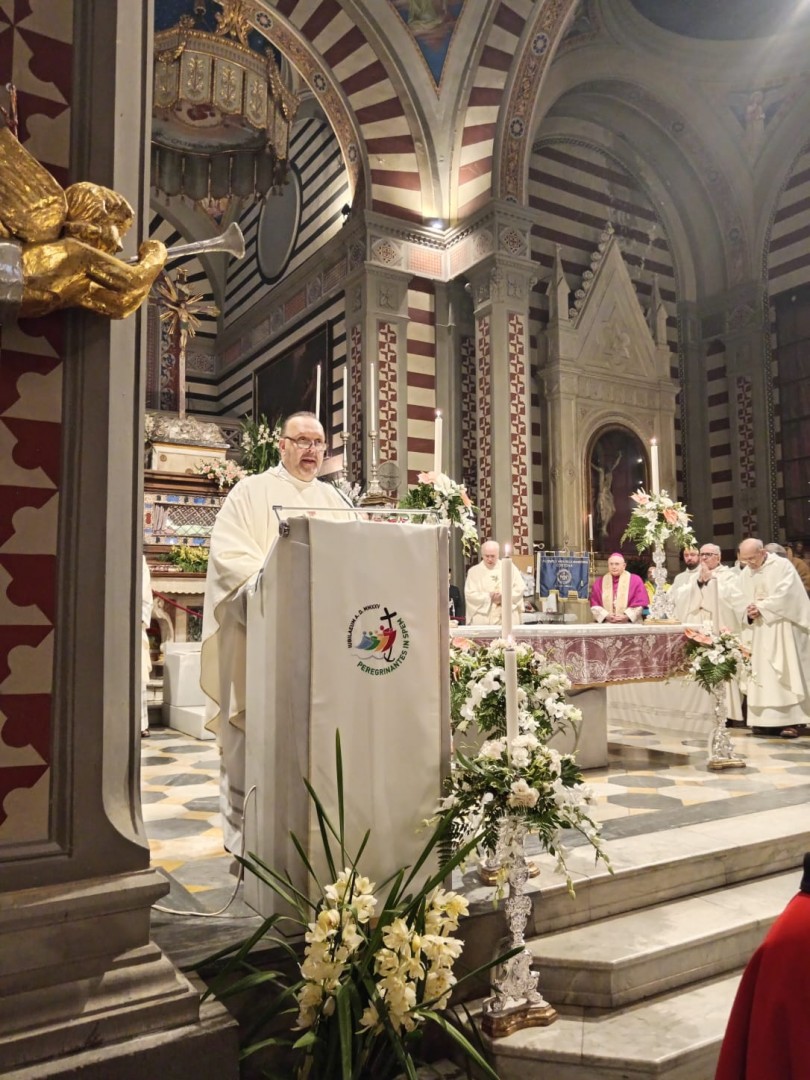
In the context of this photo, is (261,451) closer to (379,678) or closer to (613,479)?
(613,479)

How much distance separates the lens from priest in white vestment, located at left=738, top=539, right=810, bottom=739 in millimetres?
7547

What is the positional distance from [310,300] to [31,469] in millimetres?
11243

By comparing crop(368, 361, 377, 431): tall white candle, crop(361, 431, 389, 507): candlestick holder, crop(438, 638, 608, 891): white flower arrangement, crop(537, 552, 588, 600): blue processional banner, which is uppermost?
crop(368, 361, 377, 431): tall white candle

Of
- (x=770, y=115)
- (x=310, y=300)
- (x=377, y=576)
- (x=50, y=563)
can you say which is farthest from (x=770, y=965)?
(x=770, y=115)

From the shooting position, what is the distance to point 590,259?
1391 centimetres

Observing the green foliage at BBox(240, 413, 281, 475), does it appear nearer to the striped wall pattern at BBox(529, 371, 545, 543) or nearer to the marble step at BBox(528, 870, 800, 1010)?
the striped wall pattern at BBox(529, 371, 545, 543)

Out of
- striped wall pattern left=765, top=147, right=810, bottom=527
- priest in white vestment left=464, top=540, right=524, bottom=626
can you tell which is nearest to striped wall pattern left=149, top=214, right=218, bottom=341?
striped wall pattern left=765, top=147, right=810, bottom=527

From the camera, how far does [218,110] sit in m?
8.84

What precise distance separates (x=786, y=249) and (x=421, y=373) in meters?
7.45

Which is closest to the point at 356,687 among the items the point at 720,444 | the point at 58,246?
the point at 58,246

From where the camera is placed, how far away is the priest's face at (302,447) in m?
3.71

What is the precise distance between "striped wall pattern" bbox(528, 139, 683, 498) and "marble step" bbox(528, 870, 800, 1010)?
1089 centimetres

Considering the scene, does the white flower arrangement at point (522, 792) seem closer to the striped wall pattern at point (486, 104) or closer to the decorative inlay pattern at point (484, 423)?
the decorative inlay pattern at point (484, 423)

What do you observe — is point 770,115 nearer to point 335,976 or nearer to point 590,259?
point 590,259
